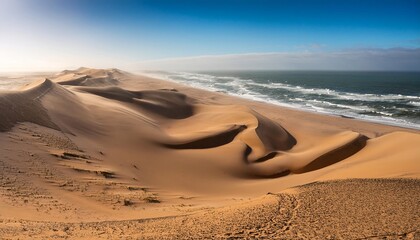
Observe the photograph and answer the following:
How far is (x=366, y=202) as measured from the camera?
8.01m

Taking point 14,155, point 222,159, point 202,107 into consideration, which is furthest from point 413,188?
point 202,107

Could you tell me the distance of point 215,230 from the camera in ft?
21.5

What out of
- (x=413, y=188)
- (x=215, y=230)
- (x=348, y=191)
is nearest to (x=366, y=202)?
(x=348, y=191)

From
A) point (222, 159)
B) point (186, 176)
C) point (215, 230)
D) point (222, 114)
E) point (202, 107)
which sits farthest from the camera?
point (202, 107)

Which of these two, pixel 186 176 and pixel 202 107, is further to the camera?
pixel 202 107

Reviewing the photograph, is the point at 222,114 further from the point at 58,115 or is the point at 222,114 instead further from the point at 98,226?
the point at 98,226

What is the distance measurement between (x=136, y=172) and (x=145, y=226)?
6.45m

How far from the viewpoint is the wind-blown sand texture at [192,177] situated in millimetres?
6750

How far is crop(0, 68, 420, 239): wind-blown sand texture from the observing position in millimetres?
6750

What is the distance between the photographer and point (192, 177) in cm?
1405

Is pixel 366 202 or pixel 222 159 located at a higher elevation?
pixel 366 202

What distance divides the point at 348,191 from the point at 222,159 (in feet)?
27.4

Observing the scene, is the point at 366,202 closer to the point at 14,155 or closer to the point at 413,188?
the point at 413,188

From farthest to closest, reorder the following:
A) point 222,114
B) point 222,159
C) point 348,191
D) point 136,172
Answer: point 222,114 < point 222,159 < point 136,172 < point 348,191
